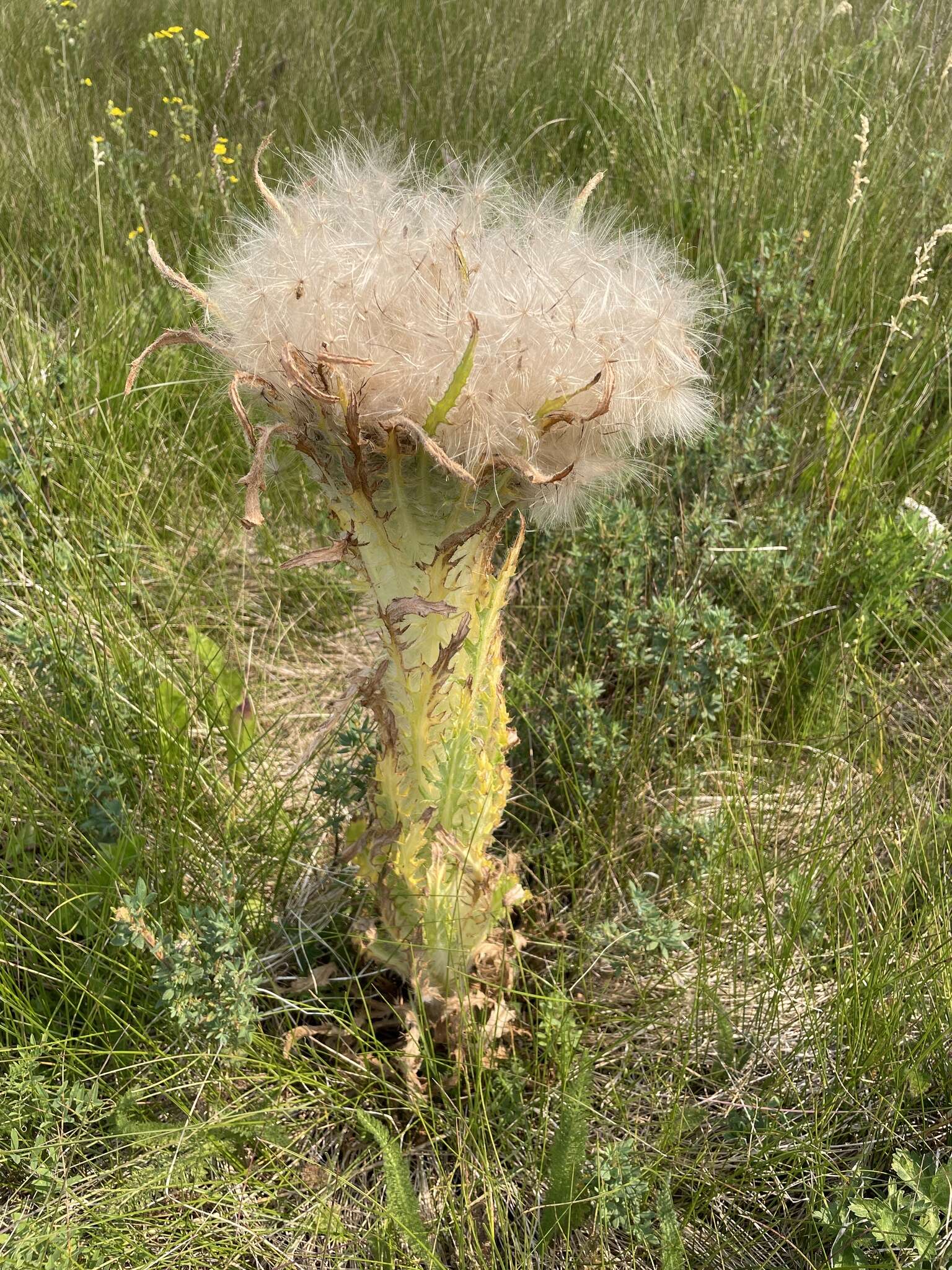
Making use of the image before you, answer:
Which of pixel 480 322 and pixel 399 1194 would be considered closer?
pixel 480 322

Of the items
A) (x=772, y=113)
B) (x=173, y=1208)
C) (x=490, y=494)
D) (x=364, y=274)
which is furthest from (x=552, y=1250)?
(x=772, y=113)

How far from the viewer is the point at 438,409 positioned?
888 mm

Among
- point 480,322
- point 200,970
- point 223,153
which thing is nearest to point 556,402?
point 480,322

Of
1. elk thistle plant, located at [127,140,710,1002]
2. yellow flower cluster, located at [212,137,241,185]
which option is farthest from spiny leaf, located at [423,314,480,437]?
yellow flower cluster, located at [212,137,241,185]

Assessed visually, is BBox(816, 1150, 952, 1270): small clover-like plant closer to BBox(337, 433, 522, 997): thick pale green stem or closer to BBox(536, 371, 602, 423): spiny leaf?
BBox(337, 433, 522, 997): thick pale green stem

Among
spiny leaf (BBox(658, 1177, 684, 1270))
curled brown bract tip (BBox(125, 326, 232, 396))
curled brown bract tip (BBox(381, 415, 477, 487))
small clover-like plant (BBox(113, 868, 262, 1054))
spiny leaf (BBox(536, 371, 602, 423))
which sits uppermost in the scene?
spiny leaf (BBox(536, 371, 602, 423))

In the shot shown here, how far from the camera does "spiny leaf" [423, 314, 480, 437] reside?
2.79 feet

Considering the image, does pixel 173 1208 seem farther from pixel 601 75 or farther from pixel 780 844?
pixel 601 75

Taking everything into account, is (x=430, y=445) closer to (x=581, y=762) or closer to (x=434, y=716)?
(x=434, y=716)

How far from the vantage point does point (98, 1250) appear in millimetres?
1219

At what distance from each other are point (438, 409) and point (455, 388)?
0.10 feet

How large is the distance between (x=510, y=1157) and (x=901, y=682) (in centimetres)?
116

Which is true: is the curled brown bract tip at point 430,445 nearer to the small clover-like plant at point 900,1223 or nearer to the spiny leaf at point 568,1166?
the spiny leaf at point 568,1166

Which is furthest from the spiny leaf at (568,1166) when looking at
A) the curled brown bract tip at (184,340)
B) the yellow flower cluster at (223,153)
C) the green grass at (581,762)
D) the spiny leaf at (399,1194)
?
the yellow flower cluster at (223,153)
